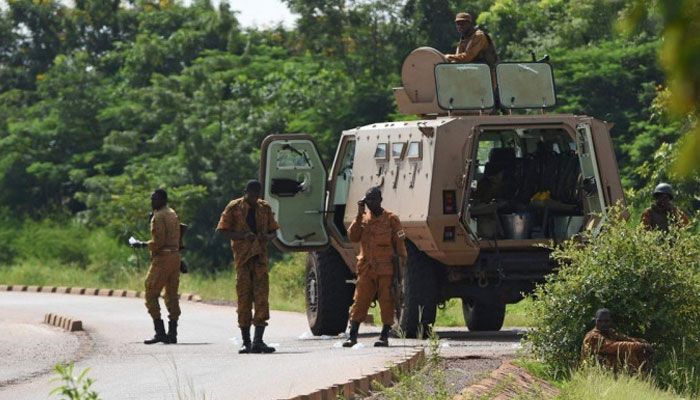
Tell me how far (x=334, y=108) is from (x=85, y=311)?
14.9 meters

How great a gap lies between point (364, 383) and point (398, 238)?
487 cm

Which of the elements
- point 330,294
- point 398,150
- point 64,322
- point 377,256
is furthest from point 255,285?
point 64,322

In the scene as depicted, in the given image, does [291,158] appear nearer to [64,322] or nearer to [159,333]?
[159,333]

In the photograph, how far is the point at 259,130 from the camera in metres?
42.5

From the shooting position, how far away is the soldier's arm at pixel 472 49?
20000 mm

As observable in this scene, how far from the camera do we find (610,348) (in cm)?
1425

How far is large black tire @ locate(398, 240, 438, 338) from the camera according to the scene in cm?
1856

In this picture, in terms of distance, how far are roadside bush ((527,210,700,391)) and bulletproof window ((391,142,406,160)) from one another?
4.21 metres

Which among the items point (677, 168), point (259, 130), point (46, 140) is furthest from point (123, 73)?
point (677, 168)

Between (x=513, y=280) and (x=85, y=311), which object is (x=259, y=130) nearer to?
(x=85, y=311)

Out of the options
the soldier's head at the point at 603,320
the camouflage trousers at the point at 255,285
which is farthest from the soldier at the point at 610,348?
the camouflage trousers at the point at 255,285

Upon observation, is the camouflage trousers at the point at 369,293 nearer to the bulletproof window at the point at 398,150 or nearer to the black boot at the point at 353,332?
the black boot at the point at 353,332

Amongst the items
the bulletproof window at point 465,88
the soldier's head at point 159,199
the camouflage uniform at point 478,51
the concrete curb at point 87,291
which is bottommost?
the concrete curb at point 87,291

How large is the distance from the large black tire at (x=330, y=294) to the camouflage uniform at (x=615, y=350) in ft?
21.1
